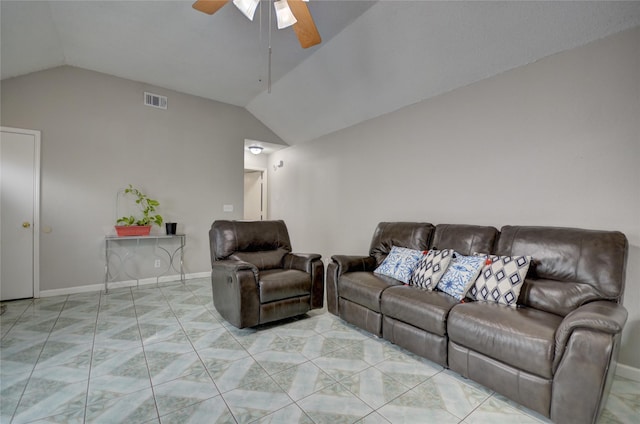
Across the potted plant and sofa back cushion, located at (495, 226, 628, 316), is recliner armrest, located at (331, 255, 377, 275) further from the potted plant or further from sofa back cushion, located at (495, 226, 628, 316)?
the potted plant

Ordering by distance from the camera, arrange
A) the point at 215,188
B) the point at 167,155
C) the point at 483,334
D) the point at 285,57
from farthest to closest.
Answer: the point at 215,188 → the point at 167,155 → the point at 285,57 → the point at 483,334

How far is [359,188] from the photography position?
4.25 m

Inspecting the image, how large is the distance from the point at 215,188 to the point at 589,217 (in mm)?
4810

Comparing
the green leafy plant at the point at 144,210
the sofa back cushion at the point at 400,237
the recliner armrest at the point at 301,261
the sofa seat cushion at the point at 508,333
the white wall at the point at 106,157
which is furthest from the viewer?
the green leafy plant at the point at 144,210

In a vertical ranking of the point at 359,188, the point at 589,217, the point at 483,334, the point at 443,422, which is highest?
the point at 359,188

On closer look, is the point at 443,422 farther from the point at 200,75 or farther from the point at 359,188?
the point at 200,75

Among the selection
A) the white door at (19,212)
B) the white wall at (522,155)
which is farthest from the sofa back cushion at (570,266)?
the white door at (19,212)

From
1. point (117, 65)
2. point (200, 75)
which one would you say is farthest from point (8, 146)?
point (200, 75)

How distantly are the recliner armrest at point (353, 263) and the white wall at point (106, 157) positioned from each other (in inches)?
112

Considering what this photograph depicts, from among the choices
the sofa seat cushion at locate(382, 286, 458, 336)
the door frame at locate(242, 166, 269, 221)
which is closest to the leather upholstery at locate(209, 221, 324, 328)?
the sofa seat cushion at locate(382, 286, 458, 336)

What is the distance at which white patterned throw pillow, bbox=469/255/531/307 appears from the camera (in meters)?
2.02

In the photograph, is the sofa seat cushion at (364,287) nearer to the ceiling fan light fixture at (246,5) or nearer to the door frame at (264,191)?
the ceiling fan light fixture at (246,5)

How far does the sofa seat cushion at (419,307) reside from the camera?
2020 millimetres

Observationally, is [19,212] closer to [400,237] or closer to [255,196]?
[255,196]
